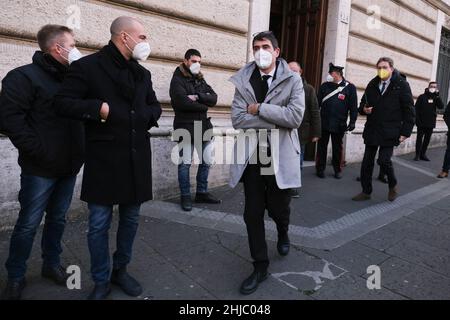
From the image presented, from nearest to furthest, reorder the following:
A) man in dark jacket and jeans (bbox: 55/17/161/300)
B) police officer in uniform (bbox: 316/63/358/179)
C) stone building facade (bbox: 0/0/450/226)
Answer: man in dark jacket and jeans (bbox: 55/17/161/300) → stone building facade (bbox: 0/0/450/226) → police officer in uniform (bbox: 316/63/358/179)

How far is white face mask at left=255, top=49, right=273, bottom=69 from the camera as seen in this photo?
2973 millimetres

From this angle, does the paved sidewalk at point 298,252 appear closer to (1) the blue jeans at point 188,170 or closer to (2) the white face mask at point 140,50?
(1) the blue jeans at point 188,170

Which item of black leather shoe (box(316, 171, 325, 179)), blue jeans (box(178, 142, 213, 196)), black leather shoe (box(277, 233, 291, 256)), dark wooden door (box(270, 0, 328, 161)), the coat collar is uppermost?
dark wooden door (box(270, 0, 328, 161))

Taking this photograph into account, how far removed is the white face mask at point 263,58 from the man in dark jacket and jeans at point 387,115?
2906mm

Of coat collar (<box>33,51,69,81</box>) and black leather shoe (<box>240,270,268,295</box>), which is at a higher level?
coat collar (<box>33,51,69,81</box>)

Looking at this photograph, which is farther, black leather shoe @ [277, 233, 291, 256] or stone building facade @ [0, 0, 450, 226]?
Result: stone building facade @ [0, 0, 450, 226]

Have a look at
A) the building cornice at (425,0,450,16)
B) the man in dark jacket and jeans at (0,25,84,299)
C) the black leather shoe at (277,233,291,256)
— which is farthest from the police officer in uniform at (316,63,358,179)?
the building cornice at (425,0,450,16)

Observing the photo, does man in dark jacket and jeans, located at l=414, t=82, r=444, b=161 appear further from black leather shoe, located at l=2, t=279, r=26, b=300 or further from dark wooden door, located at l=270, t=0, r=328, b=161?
black leather shoe, located at l=2, t=279, r=26, b=300

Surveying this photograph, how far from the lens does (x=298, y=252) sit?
367cm

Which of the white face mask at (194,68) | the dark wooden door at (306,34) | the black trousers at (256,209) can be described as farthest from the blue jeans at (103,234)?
the dark wooden door at (306,34)

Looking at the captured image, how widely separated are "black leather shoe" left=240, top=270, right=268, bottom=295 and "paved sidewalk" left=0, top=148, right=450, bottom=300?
5 cm

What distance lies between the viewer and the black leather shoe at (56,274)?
293cm

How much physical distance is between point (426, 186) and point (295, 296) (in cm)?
487
